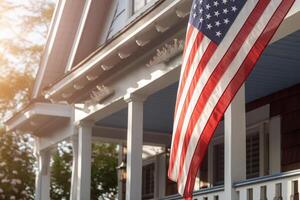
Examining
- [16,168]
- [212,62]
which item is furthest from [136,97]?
[16,168]

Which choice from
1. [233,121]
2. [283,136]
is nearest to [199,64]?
[233,121]

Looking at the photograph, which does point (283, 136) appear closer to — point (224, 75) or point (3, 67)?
point (224, 75)

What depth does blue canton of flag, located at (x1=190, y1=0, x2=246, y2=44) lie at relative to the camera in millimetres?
6781

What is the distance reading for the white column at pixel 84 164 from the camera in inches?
529

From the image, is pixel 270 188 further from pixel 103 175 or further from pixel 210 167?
pixel 103 175

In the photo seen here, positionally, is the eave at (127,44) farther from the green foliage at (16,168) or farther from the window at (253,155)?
the green foliage at (16,168)

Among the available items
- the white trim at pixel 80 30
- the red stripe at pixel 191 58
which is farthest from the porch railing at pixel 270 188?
the white trim at pixel 80 30

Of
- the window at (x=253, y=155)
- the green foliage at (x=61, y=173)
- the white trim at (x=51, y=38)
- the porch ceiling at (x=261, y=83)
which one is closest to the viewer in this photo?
the porch ceiling at (x=261, y=83)

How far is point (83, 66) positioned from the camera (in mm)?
12039

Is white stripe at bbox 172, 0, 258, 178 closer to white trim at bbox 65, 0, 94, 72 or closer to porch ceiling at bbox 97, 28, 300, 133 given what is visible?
porch ceiling at bbox 97, 28, 300, 133

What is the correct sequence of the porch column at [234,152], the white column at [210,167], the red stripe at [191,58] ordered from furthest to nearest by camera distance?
the white column at [210,167]
the porch column at [234,152]
the red stripe at [191,58]

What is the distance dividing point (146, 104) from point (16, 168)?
52.1 feet

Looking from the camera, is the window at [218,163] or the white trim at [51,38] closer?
the window at [218,163]

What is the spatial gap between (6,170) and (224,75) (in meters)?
21.9
